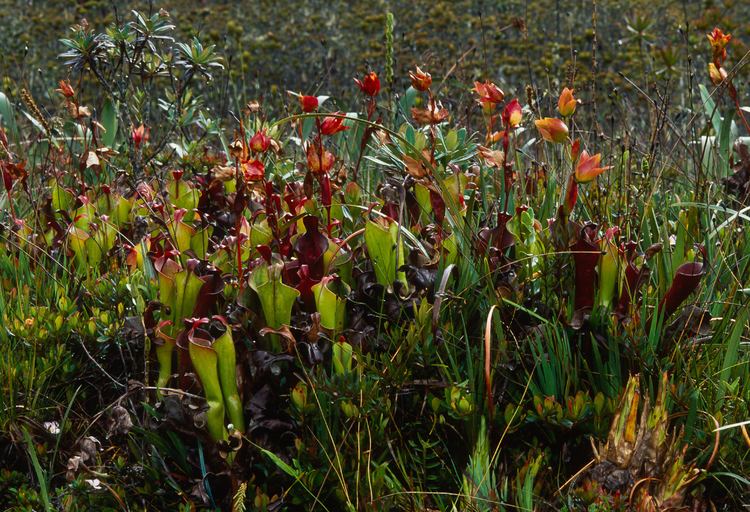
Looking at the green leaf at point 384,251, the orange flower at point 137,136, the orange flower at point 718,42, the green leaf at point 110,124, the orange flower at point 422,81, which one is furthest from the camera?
the green leaf at point 110,124

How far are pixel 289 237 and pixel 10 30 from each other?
10.9 meters

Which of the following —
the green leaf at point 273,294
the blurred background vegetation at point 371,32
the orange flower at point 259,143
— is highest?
the orange flower at point 259,143

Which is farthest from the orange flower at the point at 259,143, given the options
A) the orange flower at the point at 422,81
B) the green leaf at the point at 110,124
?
the green leaf at the point at 110,124

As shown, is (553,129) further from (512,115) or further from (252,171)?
(252,171)

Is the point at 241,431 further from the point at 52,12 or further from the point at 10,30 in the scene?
the point at 52,12

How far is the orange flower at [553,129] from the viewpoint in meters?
1.88

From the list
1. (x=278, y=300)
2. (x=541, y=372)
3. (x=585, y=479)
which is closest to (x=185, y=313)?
(x=278, y=300)

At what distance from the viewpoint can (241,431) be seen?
183 centimetres

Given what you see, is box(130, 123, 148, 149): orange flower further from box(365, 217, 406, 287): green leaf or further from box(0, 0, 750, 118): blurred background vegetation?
box(0, 0, 750, 118): blurred background vegetation

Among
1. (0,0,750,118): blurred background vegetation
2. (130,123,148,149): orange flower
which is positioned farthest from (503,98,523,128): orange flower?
(0,0,750,118): blurred background vegetation

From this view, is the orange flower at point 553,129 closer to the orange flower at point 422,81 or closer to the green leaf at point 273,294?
the orange flower at point 422,81

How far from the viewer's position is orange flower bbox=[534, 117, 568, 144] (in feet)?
6.15

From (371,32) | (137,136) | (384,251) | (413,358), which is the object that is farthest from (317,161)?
(371,32)

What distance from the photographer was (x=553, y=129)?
1.90m
